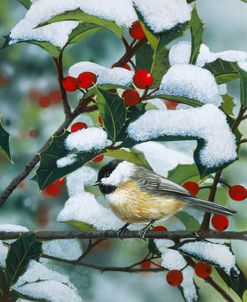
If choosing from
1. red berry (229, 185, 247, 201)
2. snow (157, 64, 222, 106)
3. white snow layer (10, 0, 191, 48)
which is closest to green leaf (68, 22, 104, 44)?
white snow layer (10, 0, 191, 48)

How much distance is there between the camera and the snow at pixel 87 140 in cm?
61

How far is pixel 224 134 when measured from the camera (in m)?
0.60

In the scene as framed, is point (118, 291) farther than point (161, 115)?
Yes

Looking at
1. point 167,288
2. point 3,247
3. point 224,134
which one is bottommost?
point 167,288

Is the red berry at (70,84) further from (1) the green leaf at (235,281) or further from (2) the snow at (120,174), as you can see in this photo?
(1) the green leaf at (235,281)

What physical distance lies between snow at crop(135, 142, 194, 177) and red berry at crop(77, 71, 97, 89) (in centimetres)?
11

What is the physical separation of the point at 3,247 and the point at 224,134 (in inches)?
11.4

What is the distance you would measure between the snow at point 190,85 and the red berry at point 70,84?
0.10 m

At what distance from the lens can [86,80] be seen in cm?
66

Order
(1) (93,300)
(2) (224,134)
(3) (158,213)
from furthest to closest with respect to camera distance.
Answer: (1) (93,300) < (3) (158,213) < (2) (224,134)

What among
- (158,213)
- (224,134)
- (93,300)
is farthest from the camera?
(93,300)

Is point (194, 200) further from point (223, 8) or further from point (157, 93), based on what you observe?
point (223, 8)

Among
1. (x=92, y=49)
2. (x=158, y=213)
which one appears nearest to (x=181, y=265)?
(x=158, y=213)

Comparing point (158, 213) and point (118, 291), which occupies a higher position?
Result: point (158, 213)
